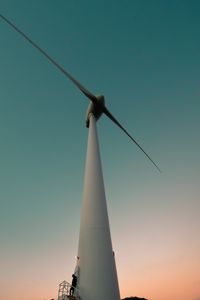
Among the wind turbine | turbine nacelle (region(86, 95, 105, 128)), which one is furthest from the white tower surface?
turbine nacelle (region(86, 95, 105, 128))

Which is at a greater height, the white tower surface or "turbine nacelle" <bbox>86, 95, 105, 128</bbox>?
"turbine nacelle" <bbox>86, 95, 105, 128</bbox>

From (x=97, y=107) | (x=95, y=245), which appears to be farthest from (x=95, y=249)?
(x=97, y=107)

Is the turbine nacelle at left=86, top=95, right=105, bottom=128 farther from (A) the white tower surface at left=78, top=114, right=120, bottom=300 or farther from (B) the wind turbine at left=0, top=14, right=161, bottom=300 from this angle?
(A) the white tower surface at left=78, top=114, right=120, bottom=300

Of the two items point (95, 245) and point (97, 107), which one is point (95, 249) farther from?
point (97, 107)

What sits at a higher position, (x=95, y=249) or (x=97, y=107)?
(x=97, y=107)

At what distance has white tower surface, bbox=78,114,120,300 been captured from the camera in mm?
15828

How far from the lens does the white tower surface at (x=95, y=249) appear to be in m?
15.8

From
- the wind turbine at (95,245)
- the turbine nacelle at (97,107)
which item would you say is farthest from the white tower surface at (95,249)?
the turbine nacelle at (97,107)

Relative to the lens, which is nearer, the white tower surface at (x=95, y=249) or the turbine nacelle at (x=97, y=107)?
the white tower surface at (x=95, y=249)

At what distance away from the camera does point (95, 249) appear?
56.7 ft

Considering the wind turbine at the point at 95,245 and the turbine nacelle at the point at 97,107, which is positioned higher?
the turbine nacelle at the point at 97,107

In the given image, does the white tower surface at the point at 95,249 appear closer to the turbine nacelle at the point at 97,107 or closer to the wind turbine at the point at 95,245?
the wind turbine at the point at 95,245

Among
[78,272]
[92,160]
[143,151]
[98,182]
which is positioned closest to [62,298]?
[78,272]

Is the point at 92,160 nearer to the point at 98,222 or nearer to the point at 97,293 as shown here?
the point at 98,222
